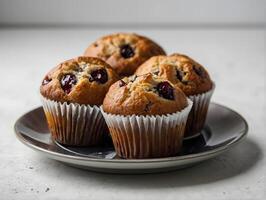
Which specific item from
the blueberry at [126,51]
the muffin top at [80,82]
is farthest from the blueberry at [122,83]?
the blueberry at [126,51]

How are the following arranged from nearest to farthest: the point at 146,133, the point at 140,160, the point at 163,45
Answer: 1. the point at 140,160
2. the point at 146,133
3. the point at 163,45

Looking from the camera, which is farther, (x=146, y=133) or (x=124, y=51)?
(x=124, y=51)

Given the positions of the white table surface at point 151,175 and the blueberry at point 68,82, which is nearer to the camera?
the white table surface at point 151,175

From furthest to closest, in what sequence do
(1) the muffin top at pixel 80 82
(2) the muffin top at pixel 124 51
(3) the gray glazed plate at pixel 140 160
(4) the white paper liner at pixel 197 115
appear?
(2) the muffin top at pixel 124 51 → (4) the white paper liner at pixel 197 115 → (1) the muffin top at pixel 80 82 → (3) the gray glazed plate at pixel 140 160

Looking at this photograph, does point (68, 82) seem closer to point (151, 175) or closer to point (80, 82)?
point (80, 82)

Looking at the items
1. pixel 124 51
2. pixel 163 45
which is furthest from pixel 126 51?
pixel 163 45

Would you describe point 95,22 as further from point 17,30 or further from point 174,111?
point 174,111

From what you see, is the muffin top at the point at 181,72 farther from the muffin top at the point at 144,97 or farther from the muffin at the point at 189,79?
the muffin top at the point at 144,97

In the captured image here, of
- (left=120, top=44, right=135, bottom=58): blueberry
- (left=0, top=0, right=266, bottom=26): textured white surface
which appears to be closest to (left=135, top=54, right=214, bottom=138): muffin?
(left=120, top=44, right=135, bottom=58): blueberry
